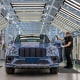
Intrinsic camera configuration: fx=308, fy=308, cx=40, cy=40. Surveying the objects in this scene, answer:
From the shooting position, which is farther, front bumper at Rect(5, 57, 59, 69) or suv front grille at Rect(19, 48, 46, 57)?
suv front grille at Rect(19, 48, 46, 57)

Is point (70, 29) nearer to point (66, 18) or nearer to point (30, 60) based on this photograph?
→ point (66, 18)

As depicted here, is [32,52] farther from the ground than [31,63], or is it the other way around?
[32,52]

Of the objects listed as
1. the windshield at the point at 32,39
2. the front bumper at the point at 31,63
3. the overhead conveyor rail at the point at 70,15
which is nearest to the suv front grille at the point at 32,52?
the front bumper at the point at 31,63

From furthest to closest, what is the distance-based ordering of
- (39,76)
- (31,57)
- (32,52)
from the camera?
(32,52) < (31,57) < (39,76)

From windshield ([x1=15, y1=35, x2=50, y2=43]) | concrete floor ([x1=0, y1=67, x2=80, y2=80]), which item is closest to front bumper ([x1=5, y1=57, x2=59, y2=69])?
concrete floor ([x1=0, y1=67, x2=80, y2=80])

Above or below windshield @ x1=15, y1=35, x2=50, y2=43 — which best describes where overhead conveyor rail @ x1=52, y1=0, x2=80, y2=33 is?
above

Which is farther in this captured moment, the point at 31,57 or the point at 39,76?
the point at 31,57

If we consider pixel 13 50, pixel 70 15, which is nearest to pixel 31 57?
pixel 13 50

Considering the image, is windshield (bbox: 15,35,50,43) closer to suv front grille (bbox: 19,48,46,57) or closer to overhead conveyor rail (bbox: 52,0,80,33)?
suv front grille (bbox: 19,48,46,57)

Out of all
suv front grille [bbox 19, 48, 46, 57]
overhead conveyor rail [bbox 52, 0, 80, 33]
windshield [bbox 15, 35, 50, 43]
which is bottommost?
suv front grille [bbox 19, 48, 46, 57]

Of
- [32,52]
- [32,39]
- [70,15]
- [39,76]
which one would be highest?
[70,15]

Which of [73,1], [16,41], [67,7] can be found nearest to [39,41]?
[16,41]

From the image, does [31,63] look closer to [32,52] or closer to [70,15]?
[32,52]

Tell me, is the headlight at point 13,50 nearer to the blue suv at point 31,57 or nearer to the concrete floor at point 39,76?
the blue suv at point 31,57
